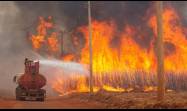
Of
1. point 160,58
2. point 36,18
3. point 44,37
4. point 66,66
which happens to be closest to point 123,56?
point 66,66

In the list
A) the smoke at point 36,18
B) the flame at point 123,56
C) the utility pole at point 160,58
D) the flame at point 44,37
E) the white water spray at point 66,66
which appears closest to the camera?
the utility pole at point 160,58

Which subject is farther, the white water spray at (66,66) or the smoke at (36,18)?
the smoke at (36,18)

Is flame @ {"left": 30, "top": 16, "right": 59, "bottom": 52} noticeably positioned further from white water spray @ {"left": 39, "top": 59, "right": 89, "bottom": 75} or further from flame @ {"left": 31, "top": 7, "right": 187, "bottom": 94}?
flame @ {"left": 31, "top": 7, "right": 187, "bottom": 94}

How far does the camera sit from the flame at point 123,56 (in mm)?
48344

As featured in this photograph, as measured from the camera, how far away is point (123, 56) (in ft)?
165

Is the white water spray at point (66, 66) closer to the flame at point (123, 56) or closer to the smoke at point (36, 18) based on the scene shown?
the smoke at point (36, 18)

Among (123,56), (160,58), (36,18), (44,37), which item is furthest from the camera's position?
(36,18)

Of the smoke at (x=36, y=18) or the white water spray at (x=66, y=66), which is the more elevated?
the smoke at (x=36, y=18)

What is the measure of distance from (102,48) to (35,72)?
14497 mm

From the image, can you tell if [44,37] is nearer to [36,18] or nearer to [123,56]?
[36,18]

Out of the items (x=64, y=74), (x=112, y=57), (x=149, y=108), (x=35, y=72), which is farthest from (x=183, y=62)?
(x=149, y=108)

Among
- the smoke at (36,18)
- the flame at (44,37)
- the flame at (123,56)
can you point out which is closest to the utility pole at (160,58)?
the flame at (123,56)

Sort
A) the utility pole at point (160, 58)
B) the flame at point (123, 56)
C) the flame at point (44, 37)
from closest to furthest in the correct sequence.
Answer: the utility pole at point (160, 58), the flame at point (123, 56), the flame at point (44, 37)

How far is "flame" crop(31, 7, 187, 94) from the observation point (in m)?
48.3
